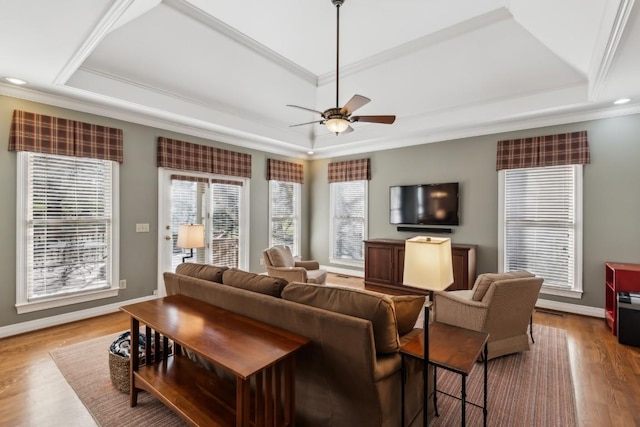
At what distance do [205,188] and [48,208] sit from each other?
6.65 ft

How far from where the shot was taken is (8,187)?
3.32 m

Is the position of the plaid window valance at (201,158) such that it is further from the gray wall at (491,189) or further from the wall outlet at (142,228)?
the gray wall at (491,189)

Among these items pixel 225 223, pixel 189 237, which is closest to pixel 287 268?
pixel 189 237

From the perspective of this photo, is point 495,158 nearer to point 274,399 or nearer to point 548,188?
point 548,188

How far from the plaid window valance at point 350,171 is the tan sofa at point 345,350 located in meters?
4.33

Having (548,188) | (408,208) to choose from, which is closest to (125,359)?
(408,208)

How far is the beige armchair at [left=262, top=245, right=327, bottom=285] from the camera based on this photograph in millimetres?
4281

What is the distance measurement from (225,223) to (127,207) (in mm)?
1590

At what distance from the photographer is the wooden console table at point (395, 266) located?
450 centimetres

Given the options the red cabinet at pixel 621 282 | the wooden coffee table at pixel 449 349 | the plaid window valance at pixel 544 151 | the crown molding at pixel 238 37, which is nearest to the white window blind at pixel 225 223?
the crown molding at pixel 238 37

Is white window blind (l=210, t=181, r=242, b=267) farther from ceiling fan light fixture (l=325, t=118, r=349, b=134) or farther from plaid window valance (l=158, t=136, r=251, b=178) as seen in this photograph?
ceiling fan light fixture (l=325, t=118, r=349, b=134)

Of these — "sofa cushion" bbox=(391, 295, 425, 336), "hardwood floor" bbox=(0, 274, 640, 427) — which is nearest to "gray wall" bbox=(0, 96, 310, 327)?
"hardwood floor" bbox=(0, 274, 640, 427)

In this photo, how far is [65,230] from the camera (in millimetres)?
3680

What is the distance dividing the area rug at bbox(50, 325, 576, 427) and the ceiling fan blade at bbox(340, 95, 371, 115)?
99.5 inches
